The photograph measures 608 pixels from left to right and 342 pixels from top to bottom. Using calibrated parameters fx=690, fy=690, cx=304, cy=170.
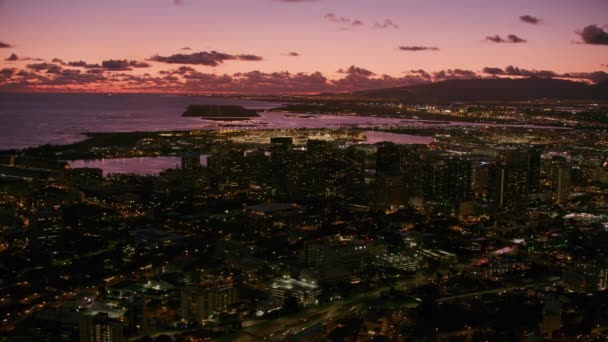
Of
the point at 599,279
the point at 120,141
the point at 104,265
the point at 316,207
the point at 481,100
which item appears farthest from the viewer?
the point at 481,100

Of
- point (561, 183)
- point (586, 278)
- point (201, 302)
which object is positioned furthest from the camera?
point (561, 183)

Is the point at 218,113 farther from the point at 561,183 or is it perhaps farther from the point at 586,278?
the point at 586,278

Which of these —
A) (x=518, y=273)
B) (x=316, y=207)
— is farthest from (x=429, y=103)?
(x=518, y=273)

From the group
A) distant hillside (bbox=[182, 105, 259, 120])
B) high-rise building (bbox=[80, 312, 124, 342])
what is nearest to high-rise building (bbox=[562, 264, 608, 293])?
high-rise building (bbox=[80, 312, 124, 342])

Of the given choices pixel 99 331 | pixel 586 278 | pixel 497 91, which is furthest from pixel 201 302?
pixel 497 91

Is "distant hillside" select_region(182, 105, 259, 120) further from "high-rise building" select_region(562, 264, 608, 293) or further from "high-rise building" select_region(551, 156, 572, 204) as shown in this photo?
"high-rise building" select_region(562, 264, 608, 293)

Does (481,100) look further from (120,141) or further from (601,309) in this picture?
(601,309)

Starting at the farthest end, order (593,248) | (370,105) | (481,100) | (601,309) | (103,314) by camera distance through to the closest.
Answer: (370,105), (481,100), (593,248), (601,309), (103,314)

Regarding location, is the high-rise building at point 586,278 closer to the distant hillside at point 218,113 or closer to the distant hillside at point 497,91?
the distant hillside at point 497,91

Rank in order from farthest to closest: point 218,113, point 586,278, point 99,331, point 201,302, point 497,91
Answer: point 218,113
point 497,91
point 586,278
point 201,302
point 99,331
